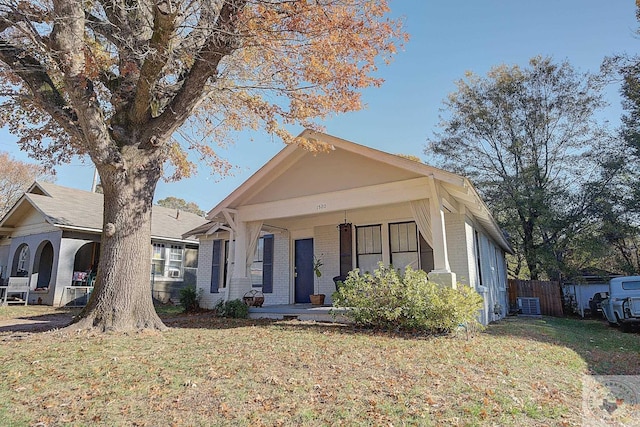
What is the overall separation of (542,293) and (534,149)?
26.6ft

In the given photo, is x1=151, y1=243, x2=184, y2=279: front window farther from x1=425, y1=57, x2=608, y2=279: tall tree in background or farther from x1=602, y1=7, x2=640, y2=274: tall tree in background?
x1=602, y1=7, x2=640, y2=274: tall tree in background

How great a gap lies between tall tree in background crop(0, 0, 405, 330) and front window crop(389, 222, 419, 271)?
427 cm

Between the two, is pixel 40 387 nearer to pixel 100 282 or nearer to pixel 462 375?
pixel 100 282

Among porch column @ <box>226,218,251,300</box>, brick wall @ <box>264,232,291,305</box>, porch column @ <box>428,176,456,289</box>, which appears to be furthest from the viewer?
brick wall @ <box>264,232,291,305</box>

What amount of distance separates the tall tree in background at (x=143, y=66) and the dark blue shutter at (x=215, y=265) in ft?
25.3

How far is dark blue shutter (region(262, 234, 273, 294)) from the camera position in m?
13.9

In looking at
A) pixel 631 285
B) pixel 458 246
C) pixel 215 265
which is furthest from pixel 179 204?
pixel 631 285

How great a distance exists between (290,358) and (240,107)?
802cm

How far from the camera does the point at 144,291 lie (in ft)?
25.5

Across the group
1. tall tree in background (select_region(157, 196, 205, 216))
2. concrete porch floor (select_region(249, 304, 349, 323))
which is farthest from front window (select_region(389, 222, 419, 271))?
tall tree in background (select_region(157, 196, 205, 216))

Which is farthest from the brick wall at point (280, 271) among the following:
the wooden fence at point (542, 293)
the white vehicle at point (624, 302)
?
the wooden fence at point (542, 293)

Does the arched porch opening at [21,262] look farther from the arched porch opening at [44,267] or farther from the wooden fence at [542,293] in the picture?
the wooden fence at [542,293]

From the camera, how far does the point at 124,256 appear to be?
7.60 metres
